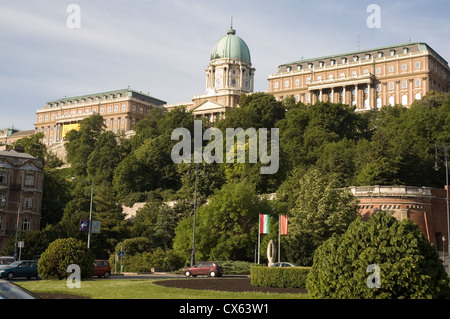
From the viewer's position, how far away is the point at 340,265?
20.8 m

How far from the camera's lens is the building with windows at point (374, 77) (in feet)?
412

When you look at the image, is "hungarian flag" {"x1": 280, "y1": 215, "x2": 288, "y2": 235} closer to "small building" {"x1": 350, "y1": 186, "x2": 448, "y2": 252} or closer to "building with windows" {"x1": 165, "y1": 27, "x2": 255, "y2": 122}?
"small building" {"x1": 350, "y1": 186, "x2": 448, "y2": 252}

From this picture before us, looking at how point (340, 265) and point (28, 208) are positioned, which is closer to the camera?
point (340, 265)

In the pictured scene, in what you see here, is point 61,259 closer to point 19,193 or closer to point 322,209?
point 322,209

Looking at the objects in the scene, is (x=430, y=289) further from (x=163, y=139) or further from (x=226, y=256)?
(x=163, y=139)

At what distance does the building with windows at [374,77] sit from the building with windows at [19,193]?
69657mm

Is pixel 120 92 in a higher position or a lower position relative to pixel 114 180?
higher

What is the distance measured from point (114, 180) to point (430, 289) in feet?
280

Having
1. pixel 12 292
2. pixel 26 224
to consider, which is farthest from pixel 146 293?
pixel 26 224

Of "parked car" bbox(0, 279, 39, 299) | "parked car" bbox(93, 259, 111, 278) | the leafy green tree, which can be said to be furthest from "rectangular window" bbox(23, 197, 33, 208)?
"parked car" bbox(0, 279, 39, 299)

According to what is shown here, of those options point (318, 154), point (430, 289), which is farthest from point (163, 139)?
point (430, 289)
